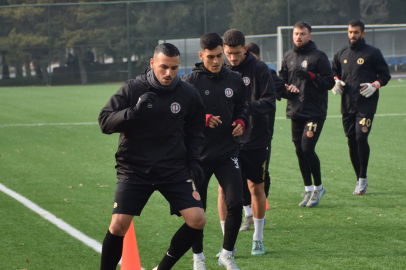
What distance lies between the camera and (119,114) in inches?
159

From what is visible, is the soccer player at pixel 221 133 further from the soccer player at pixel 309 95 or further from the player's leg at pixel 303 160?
the player's leg at pixel 303 160

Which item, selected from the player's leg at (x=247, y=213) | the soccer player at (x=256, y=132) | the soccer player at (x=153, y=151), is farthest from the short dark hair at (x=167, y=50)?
the player's leg at (x=247, y=213)

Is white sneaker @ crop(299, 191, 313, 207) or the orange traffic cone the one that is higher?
the orange traffic cone

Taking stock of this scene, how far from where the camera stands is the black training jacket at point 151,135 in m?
4.19

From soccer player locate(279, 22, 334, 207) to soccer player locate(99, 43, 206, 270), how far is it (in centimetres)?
325

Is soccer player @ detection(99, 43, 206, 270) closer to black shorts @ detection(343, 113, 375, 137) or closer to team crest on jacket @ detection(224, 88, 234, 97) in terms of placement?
team crest on jacket @ detection(224, 88, 234, 97)

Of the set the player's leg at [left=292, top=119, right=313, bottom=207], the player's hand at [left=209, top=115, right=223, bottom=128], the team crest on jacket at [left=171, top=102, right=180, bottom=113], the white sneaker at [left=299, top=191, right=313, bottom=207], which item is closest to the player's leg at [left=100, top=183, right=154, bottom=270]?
the team crest on jacket at [left=171, top=102, right=180, bottom=113]

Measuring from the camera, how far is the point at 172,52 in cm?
426

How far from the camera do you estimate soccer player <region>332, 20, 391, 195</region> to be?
7902mm

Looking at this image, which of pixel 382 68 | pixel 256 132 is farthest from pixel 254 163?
pixel 382 68

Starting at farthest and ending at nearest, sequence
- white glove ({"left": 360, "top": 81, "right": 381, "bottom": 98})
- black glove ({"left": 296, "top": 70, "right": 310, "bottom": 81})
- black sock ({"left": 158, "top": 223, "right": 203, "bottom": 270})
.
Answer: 1. white glove ({"left": 360, "top": 81, "right": 381, "bottom": 98})
2. black glove ({"left": 296, "top": 70, "right": 310, "bottom": 81})
3. black sock ({"left": 158, "top": 223, "right": 203, "bottom": 270})

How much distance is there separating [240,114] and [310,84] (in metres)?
2.49

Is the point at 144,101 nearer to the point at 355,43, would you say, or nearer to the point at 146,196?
the point at 146,196

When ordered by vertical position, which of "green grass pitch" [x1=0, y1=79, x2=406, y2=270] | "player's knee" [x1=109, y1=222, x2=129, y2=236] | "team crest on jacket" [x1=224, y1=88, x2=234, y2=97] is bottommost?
"green grass pitch" [x1=0, y1=79, x2=406, y2=270]
